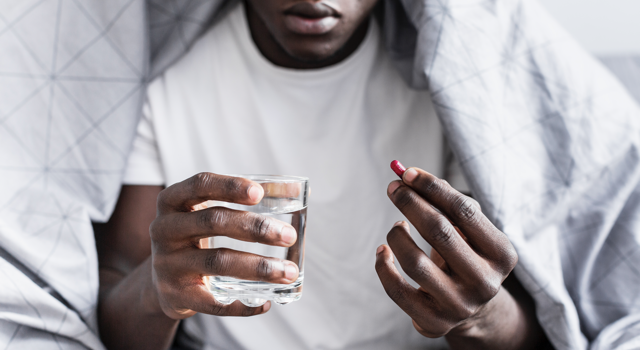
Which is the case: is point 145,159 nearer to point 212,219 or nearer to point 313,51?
point 313,51

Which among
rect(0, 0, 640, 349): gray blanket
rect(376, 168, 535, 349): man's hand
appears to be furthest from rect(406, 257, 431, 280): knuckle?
rect(0, 0, 640, 349): gray blanket

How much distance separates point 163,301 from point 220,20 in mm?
710

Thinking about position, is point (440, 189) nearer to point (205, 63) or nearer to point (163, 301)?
point (163, 301)

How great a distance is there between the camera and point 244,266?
57 centimetres

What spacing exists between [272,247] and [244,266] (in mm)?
47

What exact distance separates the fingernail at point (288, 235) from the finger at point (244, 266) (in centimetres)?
3

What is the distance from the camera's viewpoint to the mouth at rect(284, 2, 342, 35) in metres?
0.90

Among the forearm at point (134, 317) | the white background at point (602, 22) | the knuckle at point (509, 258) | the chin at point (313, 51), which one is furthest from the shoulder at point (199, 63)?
the white background at point (602, 22)

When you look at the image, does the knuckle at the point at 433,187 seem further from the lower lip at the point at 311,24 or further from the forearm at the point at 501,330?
the lower lip at the point at 311,24

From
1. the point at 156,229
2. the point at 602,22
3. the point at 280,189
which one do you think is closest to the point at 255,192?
the point at 280,189

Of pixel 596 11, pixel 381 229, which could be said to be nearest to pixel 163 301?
pixel 381 229

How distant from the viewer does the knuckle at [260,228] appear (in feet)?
1.84

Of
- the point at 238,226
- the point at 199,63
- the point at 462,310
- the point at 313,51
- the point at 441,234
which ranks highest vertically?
the point at 199,63

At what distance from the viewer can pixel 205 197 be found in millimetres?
586
